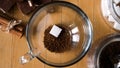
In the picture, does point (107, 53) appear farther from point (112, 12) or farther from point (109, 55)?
point (112, 12)

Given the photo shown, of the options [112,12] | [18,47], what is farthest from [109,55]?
[18,47]

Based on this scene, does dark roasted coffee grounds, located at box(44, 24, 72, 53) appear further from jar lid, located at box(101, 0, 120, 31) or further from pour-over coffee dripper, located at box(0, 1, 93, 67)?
jar lid, located at box(101, 0, 120, 31)

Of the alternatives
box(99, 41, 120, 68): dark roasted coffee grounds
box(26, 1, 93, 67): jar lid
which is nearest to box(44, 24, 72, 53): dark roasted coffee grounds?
box(26, 1, 93, 67): jar lid

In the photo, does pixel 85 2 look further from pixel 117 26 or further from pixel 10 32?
pixel 10 32

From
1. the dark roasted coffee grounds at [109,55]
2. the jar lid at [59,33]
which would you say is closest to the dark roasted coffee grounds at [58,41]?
the jar lid at [59,33]

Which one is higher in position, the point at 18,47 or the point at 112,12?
the point at 112,12

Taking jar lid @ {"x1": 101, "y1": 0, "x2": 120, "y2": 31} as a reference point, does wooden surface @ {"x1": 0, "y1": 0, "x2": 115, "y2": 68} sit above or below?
below


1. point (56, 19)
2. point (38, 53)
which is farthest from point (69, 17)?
point (38, 53)

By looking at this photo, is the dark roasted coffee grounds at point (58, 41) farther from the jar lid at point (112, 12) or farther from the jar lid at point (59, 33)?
the jar lid at point (112, 12)
